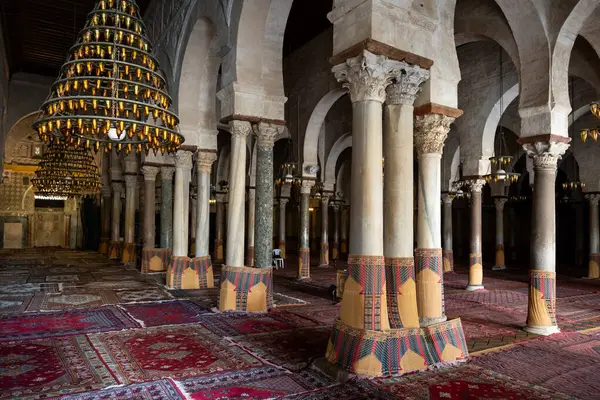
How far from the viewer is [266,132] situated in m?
7.89

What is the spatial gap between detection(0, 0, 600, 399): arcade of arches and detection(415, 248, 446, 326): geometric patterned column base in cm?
2

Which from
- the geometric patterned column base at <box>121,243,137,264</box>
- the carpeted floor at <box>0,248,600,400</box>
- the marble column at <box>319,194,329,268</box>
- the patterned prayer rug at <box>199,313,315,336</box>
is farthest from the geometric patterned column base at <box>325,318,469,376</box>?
the geometric patterned column base at <box>121,243,137,264</box>

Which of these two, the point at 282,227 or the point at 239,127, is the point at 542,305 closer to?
the point at 239,127

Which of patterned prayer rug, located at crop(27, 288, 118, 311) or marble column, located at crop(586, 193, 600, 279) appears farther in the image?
marble column, located at crop(586, 193, 600, 279)

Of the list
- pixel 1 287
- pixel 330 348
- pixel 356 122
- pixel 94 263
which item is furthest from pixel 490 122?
pixel 94 263

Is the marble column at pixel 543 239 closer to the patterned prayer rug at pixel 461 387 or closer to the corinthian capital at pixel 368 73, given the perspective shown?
the patterned prayer rug at pixel 461 387

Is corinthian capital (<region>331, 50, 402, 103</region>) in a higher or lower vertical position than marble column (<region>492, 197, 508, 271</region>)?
higher

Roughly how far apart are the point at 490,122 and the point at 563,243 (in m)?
13.5

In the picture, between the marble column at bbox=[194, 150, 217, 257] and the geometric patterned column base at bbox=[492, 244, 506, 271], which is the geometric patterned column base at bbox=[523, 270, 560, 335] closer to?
the marble column at bbox=[194, 150, 217, 257]

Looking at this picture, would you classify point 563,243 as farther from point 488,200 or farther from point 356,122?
point 356,122

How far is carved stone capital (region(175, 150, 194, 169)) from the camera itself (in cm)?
1025

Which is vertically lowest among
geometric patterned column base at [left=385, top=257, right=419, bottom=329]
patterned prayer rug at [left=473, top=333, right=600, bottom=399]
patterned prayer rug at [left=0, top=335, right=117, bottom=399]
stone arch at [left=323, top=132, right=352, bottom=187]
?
patterned prayer rug at [left=473, top=333, right=600, bottom=399]

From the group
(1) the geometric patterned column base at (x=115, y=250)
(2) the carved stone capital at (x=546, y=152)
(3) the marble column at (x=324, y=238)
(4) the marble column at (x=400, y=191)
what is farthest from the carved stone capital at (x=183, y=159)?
(1) the geometric patterned column base at (x=115, y=250)

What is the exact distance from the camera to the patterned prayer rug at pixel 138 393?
146 inches
